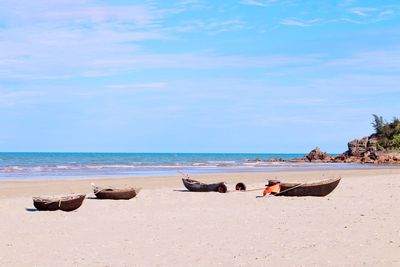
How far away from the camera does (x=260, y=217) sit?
623 inches

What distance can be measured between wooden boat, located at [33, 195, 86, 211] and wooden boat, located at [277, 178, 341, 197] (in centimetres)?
809

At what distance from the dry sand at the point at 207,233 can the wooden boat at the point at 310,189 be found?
24.8 inches

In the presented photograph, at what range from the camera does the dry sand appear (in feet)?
33.4

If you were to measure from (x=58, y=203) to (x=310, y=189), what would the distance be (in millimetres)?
9347

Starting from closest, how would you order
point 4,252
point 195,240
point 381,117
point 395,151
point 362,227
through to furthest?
point 4,252 < point 195,240 < point 362,227 < point 395,151 < point 381,117

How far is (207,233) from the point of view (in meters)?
13.1

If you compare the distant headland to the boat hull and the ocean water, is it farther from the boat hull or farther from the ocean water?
the boat hull

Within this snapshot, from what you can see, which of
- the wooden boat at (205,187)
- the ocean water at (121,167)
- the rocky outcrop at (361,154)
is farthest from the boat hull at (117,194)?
the rocky outcrop at (361,154)


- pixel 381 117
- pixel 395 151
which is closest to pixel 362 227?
pixel 395 151

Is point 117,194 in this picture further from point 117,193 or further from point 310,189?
point 310,189

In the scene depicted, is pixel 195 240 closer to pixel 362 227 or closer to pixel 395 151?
pixel 362 227

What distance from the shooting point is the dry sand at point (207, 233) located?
400 inches

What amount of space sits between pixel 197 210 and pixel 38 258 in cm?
807

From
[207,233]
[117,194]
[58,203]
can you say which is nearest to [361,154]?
[117,194]
